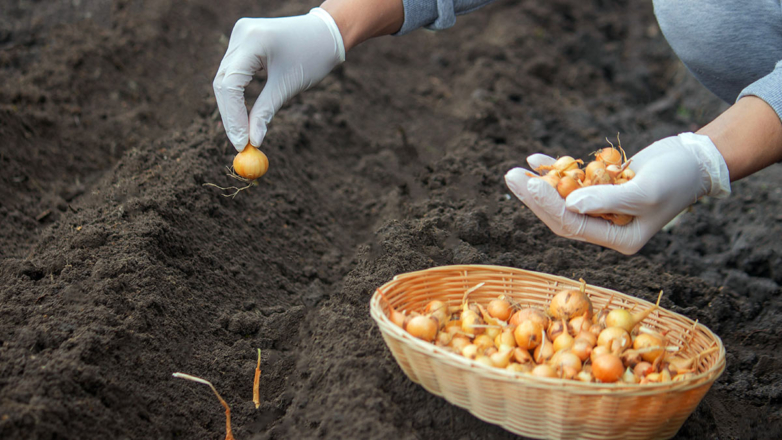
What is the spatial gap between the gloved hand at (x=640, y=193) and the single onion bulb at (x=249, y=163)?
1.05 meters

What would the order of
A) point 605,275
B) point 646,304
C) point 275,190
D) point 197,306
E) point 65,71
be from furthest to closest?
point 65,71 < point 275,190 < point 605,275 < point 197,306 < point 646,304

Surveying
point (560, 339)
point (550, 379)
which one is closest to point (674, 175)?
point (560, 339)

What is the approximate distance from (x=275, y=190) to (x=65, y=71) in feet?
6.61

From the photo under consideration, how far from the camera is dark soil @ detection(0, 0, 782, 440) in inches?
76.7

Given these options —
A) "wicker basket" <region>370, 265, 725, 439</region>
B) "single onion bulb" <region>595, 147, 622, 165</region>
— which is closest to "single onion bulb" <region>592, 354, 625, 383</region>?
"wicker basket" <region>370, 265, 725, 439</region>

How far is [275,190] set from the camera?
3.22m

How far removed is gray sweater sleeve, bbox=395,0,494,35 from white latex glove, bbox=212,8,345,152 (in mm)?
333

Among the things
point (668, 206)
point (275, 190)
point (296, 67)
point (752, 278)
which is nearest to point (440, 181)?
point (275, 190)

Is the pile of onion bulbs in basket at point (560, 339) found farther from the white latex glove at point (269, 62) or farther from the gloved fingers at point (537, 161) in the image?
the white latex glove at point (269, 62)

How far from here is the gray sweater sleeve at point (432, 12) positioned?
2.58 metres

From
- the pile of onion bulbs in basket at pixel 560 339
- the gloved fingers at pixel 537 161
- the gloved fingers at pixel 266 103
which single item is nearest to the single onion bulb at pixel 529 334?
the pile of onion bulbs in basket at pixel 560 339

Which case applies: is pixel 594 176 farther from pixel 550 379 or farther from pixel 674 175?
pixel 550 379

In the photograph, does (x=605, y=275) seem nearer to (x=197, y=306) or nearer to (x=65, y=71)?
(x=197, y=306)

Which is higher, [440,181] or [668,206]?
[668,206]
